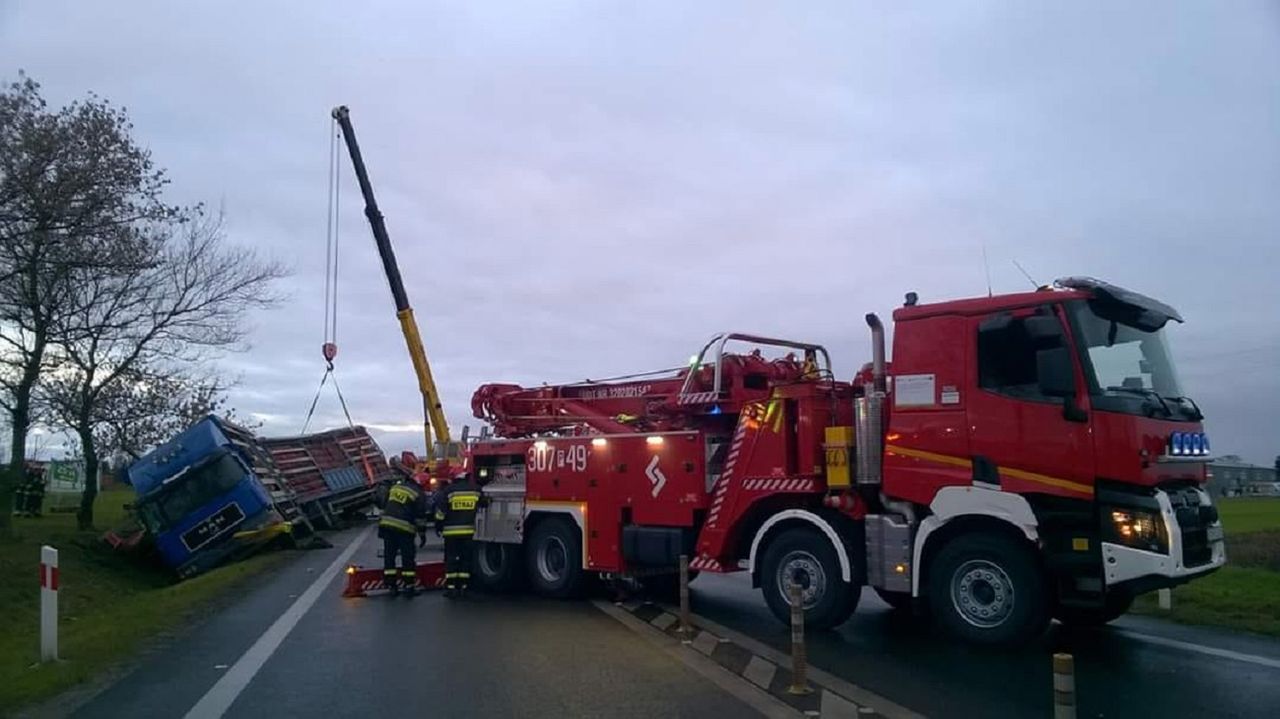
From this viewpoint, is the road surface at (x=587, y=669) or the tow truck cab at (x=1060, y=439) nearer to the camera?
the road surface at (x=587, y=669)

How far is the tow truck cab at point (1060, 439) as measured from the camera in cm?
902

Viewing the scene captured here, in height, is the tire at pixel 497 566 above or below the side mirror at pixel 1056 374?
below

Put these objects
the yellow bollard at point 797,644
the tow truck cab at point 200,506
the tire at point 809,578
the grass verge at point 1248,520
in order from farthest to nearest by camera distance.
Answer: the grass verge at point 1248,520 → the tow truck cab at point 200,506 → the tire at point 809,578 → the yellow bollard at point 797,644

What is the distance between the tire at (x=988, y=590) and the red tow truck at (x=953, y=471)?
0.02 m

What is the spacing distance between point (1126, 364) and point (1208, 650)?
8.79 feet

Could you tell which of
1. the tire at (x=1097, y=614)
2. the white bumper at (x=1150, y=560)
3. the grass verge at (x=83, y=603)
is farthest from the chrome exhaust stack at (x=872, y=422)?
the grass verge at (x=83, y=603)

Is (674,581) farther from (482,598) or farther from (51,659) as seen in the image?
(51,659)

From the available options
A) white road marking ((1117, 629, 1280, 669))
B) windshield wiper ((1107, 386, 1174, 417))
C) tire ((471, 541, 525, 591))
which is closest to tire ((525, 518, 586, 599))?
tire ((471, 541, 525, 591))

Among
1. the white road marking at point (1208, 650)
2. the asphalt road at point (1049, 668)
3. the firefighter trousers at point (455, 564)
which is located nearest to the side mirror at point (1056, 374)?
the asphalt road at point (1049, 668)

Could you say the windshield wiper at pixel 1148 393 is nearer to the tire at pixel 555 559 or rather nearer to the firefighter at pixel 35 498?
the tire at pixel 555 559

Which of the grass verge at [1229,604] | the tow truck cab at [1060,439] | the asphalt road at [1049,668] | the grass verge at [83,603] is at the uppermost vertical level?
the tow truck cab at [1060,439]

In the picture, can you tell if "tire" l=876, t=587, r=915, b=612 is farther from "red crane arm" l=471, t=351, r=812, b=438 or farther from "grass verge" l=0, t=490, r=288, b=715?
"grass verge" l=0, t=490, r=288, b=715

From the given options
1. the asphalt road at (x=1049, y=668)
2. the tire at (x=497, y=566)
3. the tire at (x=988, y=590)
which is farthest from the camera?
the tire at (x=497, y=566)

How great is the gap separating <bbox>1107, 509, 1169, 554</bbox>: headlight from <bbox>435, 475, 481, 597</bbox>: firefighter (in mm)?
8326
